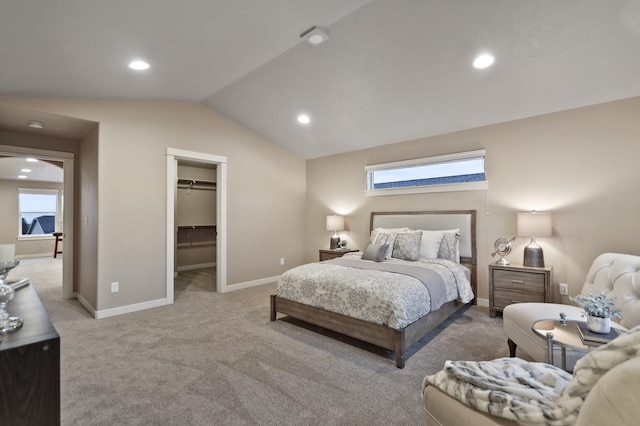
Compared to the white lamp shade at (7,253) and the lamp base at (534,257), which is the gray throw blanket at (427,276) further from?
the white lamp shade at (7,253)

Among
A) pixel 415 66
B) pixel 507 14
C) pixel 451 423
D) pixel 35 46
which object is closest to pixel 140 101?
pixel 35 46

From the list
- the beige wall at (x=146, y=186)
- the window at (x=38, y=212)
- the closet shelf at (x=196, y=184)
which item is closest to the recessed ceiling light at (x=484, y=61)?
the beige wall at (x=146, y=186)

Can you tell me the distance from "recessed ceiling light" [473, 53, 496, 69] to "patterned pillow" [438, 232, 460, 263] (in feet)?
6.70

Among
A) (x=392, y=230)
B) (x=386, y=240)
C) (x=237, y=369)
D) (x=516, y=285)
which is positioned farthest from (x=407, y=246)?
(x=237, y=369)

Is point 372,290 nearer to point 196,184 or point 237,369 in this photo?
point 237,369

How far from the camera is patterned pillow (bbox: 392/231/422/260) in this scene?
157 inches

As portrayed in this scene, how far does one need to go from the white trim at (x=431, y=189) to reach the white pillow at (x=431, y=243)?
0.60 m

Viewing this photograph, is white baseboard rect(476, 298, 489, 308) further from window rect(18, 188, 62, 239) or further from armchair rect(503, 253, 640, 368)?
window rect(18, 188, 62, 239)

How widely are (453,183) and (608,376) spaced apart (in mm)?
3925

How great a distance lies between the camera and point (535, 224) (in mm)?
3402

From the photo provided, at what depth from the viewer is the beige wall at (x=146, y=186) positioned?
12.1 ft

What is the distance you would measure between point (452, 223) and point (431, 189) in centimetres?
60

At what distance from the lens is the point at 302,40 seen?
9.82 feet

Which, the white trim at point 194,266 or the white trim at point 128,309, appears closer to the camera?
the white trim at point 128,309
